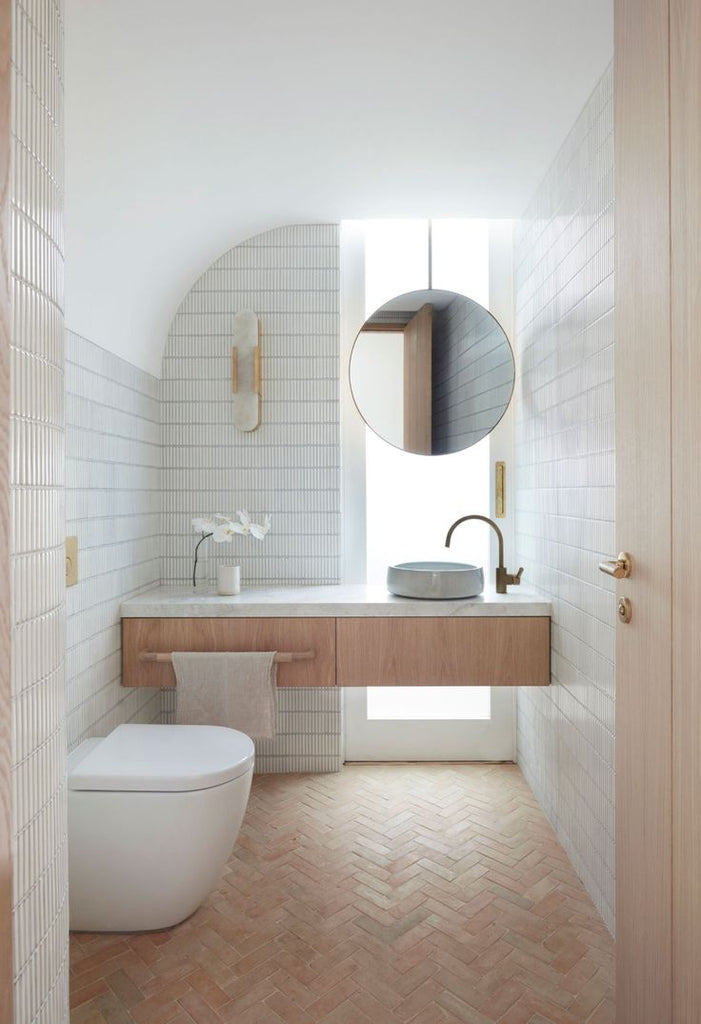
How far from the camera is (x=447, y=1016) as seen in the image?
66.7 inches

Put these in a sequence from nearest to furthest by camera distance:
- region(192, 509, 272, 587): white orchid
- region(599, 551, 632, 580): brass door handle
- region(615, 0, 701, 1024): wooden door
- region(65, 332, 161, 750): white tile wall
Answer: region(615, 0, 701, 1024): wooden door < region(599, 551, 632, 580): brass door handle < region(65, 332, 161, 750): white tile wall < region(192, 509, 272, 587): white orchid

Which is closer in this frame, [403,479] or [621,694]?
[621,694]

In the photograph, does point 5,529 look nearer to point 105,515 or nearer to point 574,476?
point 105,515

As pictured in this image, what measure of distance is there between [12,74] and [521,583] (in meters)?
2.51

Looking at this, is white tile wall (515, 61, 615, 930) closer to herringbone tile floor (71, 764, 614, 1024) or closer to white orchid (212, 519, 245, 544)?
herringbone tile floor (71, 764, 614, 1024)

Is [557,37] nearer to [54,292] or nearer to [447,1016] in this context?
[54,292]

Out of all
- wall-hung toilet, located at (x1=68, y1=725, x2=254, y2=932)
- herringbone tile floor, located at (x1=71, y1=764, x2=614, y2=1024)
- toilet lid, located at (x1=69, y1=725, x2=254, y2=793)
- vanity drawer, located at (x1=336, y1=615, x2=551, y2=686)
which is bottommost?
herringbone tile floor, located at (x1=71, y1=764, x2=614, y2=1024)

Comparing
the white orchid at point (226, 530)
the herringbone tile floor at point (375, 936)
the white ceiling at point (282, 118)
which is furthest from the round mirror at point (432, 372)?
the herringbone tile floor at point (375, 936)

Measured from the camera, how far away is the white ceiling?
178 cm

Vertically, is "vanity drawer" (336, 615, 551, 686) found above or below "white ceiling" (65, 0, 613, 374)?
below

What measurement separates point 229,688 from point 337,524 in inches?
34.9

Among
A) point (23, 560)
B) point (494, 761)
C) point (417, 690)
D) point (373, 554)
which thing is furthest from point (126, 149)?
point (494, 761)

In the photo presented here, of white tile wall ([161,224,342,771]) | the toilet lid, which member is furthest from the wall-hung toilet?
white tile wall ([161,224,342,771])

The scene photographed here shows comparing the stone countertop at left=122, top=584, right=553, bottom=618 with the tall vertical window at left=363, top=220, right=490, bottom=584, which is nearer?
the stone countertop at left=122, top=584, right=553, bottom=618
